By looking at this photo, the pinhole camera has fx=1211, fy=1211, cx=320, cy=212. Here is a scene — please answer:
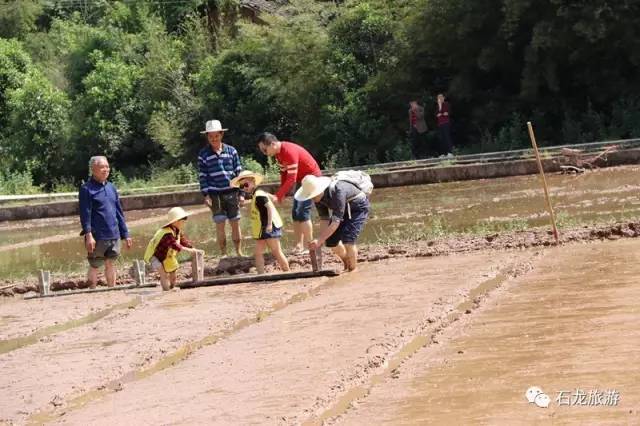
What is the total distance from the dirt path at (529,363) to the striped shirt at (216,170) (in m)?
5.39

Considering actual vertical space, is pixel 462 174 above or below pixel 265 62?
below

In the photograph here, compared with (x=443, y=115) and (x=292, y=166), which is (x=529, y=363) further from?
(x=443, y=115)

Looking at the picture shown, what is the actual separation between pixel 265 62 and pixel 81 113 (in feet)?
24.4

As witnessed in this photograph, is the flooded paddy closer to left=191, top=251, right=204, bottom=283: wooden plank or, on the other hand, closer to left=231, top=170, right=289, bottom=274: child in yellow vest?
left=191, top=251, right=204, bottom=283: wooden plank

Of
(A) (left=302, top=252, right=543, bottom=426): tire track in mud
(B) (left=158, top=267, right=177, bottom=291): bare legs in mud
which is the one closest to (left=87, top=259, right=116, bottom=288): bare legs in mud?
(B) (left=158, top=267, right=177, bottom=291): bare legs in mud

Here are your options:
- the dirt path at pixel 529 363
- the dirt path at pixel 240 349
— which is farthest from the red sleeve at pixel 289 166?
the dirt path at pixel 529 363

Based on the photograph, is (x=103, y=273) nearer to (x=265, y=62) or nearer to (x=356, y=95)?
(x=356, y=95)

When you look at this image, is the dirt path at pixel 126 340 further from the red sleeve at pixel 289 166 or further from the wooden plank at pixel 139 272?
the red sleeve at pixel 289 166

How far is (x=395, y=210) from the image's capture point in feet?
65.1

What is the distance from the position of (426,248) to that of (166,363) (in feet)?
18.2

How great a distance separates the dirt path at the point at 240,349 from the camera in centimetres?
773

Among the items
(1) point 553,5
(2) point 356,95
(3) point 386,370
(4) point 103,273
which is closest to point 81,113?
(2) point 356,95

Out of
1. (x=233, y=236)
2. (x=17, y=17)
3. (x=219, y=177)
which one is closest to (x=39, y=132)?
(x=17, y=17)

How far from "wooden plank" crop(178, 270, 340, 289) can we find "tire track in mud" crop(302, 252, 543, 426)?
6.96 feet
